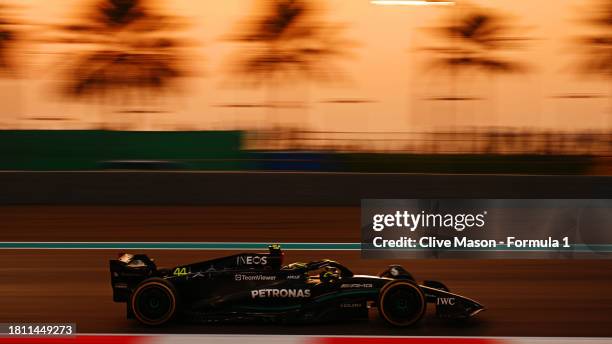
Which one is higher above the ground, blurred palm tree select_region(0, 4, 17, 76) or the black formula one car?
blurred palm tree select_region(0, 4, 17, 76)

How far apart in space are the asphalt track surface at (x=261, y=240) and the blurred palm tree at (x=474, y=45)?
352cm

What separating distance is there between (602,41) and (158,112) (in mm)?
7344

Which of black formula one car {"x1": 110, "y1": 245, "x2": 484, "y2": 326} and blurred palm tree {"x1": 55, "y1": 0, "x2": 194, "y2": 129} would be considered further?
blurred palm tree {"x1": 55, "y1": 0, "x2": 194, "y2": 129}

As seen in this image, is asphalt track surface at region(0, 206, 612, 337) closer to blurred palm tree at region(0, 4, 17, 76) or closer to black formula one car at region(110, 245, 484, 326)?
black formula one car at region(110, 245, 484, 326)

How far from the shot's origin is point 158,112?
12.8m

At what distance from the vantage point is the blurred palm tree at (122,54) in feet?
42.8

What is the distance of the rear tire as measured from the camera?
4.52 m

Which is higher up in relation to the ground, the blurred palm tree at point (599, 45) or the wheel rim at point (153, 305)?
the blurred palm tree at point (599, 45)

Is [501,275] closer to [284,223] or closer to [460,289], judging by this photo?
[460,289]

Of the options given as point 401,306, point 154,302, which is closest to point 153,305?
point 154,302

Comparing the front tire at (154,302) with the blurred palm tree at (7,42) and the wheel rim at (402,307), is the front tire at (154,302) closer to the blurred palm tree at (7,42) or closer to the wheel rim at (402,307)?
the wheel rim at (402,307)

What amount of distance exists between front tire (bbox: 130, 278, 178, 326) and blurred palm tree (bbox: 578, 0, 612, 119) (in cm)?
1007

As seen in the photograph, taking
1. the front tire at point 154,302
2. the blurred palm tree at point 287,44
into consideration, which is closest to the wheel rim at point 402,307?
the front tire at point 154,302

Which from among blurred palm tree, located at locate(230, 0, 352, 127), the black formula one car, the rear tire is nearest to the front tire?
the black formula one car
